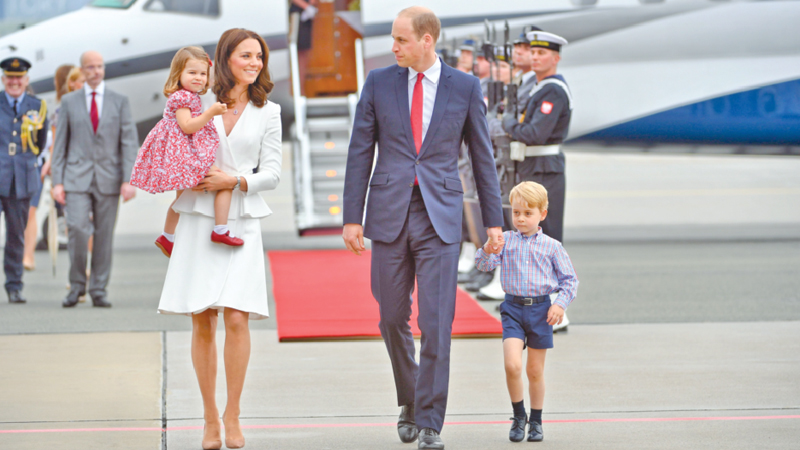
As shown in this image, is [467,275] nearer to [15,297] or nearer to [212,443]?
[15,297]

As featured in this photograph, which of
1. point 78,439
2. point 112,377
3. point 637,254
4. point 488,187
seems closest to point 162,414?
point 78,439

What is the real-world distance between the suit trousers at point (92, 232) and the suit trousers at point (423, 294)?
4.04m

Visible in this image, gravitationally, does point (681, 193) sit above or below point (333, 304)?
below

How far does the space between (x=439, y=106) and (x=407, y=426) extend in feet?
4.32

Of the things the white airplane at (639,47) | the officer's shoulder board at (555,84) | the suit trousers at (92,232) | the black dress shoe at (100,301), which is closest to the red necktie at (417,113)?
the officer's shoulder board at (555,84)

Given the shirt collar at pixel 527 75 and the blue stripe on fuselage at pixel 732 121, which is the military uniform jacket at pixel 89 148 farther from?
the blue stripe on fuselage at pixel 732 121

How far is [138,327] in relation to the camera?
7.12 m

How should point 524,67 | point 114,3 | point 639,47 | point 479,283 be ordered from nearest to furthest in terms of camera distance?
1. point 524,67
2. point 479,283
3. point 114,3
4. point 639,47

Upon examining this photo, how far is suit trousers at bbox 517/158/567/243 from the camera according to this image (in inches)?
263

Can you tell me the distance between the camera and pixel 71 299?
7.98m

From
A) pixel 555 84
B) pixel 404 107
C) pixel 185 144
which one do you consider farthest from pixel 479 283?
pixel 185 144

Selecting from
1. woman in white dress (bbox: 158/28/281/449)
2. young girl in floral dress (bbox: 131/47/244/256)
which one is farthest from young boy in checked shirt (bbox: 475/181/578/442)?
young girl in floral dress (bbox: 131/47/244/256)

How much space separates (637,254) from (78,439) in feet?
26.4

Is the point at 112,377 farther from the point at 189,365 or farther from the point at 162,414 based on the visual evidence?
the point at 162,414
